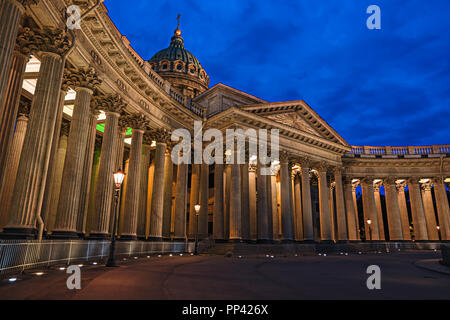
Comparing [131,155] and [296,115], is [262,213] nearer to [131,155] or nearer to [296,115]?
[296,115]

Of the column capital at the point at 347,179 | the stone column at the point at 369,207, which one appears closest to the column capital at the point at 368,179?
the stone column at the point at 369,207

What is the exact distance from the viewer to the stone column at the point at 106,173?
19.3 meters

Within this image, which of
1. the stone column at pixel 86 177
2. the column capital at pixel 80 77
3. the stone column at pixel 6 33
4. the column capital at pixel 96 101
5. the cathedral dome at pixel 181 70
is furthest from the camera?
the cathedral dome at pixel 181 70

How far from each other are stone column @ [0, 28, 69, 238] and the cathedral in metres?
0.05

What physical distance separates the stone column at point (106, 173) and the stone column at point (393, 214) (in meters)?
41.5

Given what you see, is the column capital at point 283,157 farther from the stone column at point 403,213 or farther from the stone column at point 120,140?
the stone column at point 403,213

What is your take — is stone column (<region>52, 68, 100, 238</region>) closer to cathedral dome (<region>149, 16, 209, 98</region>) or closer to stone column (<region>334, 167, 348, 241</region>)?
stone column (<region>334, 167, 348, 241</region>)

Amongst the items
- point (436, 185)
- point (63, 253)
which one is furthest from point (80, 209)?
point (436, 185)

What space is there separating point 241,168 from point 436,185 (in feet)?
115

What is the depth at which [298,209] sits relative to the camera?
40.2 metres

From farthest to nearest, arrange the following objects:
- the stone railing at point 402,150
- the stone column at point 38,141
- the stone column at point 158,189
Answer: the stone railing at point 402,150
the stone column at point 158,189
the stone column at point 38,141

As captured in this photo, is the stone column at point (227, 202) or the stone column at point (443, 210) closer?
the stone column at point (227, 202)

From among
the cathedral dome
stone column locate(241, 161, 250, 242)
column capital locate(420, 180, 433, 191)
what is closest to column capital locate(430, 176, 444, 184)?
column capital locate(420, 180, 433, 191)

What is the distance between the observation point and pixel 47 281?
29.5ft
